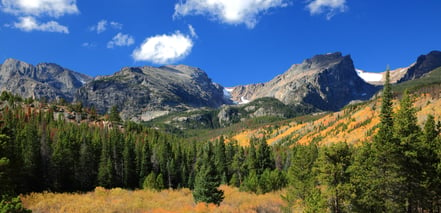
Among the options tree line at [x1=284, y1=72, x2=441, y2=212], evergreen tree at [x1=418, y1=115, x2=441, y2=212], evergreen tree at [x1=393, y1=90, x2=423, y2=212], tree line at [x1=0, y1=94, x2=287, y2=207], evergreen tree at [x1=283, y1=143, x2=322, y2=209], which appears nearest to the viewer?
evergreen tree at [x1=393, y1=90, x2=423, y2=212]

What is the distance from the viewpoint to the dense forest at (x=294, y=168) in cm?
2327

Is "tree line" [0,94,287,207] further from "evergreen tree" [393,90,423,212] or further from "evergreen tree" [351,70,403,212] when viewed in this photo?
"evergreen tree" [393,90,423,212]

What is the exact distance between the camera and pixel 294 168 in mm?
35844

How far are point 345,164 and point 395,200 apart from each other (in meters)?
4.53

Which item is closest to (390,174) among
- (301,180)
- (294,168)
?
(301,180)

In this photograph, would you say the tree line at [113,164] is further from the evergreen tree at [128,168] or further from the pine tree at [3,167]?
the pine tree at [3,167]

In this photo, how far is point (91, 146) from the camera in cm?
7106

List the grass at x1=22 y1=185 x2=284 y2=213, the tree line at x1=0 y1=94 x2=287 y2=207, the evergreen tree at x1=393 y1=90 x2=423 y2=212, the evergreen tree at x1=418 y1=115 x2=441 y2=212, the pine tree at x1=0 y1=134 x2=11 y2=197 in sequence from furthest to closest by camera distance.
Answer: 1. the tree line at x1=0 y1=94 x2=287 y2=207
2. the grass at x1=22 y1=185 x2=284 y2=213
3. the evergreen tree at x1=418 y1=115 x2=441 y2=212
4. the evergreen tree at x1=393 y1=90 x2=423 y2=212
5. the pine tree at x1=0 y1=134 x2=11 y2=197

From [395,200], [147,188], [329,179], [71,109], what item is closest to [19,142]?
[147,188]

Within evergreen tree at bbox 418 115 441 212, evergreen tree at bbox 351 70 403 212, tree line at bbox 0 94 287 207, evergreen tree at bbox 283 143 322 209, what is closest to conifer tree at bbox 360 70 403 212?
evergreen tree at bbox 351 70 403 212

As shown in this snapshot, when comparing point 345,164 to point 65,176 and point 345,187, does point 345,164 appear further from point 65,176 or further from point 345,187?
point 65,176

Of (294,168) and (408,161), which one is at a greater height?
(408,161)

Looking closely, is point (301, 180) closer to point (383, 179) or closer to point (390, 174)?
point (383, 179)

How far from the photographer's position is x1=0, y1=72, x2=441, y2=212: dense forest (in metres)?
23.3
